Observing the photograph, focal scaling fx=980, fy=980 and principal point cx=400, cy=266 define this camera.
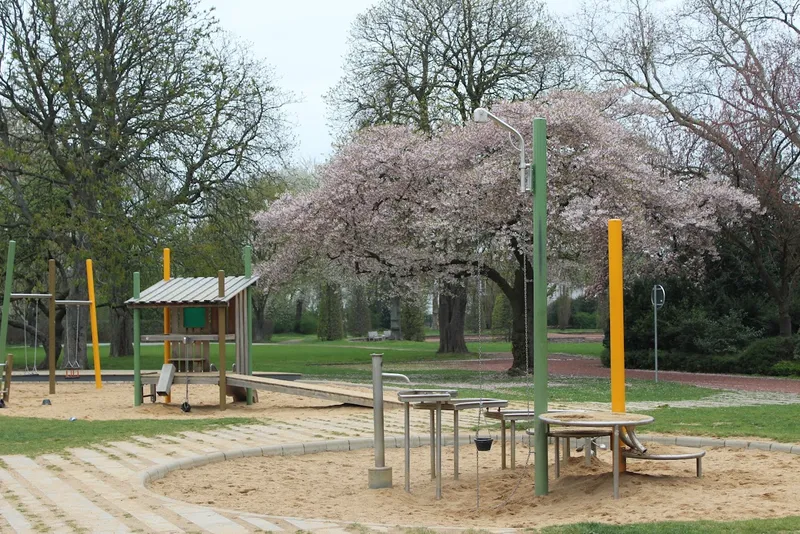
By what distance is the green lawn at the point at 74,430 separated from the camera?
11.4 meters

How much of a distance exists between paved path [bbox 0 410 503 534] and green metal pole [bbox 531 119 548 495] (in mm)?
2282

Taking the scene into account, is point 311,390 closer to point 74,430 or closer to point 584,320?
point 74,430

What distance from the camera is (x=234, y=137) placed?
32719mm

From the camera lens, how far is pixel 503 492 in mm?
8852

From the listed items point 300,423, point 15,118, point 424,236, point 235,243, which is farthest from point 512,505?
point 15,118

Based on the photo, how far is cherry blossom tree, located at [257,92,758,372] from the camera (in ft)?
83.6

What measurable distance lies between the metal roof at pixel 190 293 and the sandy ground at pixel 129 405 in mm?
1899

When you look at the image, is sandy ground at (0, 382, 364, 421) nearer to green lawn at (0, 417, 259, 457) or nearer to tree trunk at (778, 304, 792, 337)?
green lawn at (0, 417, 259, 457)

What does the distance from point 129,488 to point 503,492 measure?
327 cm

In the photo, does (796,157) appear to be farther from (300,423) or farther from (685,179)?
(300,423)

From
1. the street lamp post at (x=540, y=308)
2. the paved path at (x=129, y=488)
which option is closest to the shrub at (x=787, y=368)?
the paved path at (x=129, y=488)

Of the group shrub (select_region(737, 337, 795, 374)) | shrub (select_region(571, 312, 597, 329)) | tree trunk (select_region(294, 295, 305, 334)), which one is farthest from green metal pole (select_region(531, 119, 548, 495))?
tree trunk (select_region(294, 295, 305, 334))

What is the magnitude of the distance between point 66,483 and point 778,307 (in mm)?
27069

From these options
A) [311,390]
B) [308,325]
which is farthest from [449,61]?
[308,325]
